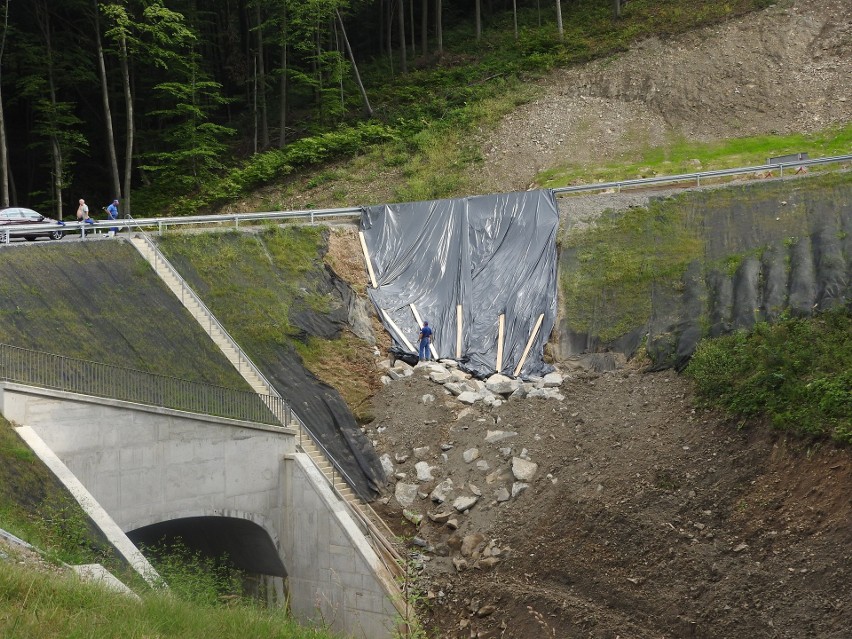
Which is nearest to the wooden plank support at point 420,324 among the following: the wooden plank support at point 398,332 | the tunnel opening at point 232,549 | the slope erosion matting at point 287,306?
the wooden plank support at point 398,332

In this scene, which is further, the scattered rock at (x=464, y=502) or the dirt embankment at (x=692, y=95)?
the dirt embankment at (x=692, y=95)

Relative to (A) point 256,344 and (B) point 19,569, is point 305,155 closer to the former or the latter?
(A) point 256,344

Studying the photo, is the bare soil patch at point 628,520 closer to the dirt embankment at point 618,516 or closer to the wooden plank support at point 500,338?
the dirt embankment at point 618,516

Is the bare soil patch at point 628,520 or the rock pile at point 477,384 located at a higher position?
the rock pile at point 477,384

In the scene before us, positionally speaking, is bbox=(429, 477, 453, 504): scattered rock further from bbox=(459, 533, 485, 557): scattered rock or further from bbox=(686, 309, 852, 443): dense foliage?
bbox=(686, 309, 852, 443): dense foliage

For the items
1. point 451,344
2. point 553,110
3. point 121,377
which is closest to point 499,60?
point 553,110

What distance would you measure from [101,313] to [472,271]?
10.9m

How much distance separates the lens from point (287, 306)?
25.0 meters

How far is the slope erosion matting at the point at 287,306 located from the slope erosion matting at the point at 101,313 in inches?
50.3

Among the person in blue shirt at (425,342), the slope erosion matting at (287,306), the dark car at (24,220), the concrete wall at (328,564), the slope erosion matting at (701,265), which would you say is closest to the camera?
the concrete wall at (328,564)

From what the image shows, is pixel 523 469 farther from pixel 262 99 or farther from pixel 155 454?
pixel 262 99

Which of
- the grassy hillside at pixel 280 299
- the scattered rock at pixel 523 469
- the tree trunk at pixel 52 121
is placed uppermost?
the tree trunk at pixel 52 121

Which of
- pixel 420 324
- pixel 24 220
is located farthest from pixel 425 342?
pixel 24 220

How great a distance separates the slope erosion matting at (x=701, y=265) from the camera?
22.9 metres
